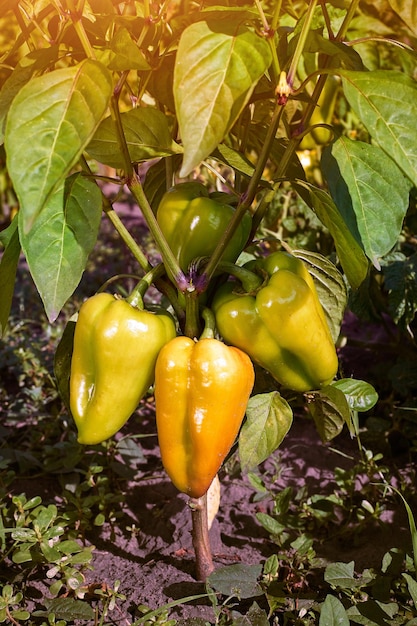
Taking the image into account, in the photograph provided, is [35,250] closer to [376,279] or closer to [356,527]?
[356,527]

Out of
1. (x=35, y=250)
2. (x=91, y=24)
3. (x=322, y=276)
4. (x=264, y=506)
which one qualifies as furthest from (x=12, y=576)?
(x=91, y=24)

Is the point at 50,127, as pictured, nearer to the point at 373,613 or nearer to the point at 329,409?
the point at 329,409

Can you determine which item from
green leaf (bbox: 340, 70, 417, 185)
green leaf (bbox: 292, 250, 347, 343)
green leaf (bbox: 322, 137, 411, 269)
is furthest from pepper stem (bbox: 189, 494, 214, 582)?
green leaf (bbox: 340, 70, 417, 185)

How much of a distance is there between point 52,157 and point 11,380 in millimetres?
1514

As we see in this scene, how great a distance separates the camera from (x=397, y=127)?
0.79 m

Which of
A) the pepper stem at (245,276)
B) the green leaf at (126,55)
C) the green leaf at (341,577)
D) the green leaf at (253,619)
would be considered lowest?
the green leaf at (253,619)

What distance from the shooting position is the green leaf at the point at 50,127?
71 centimetres

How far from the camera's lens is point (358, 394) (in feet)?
3.96

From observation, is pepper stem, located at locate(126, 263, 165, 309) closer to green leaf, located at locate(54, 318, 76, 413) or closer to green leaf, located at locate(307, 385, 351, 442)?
green leaf, located at locate(54, 318, 76, 413)

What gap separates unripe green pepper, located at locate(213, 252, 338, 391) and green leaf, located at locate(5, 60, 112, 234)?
36cm

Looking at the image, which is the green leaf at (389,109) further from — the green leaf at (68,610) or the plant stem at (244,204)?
the green leaf at (68,610)

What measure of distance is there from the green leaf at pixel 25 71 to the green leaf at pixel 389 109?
1.28 feet

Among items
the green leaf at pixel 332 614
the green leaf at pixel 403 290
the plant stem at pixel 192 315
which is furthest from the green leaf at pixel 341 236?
the green leaf at pixel 403 290

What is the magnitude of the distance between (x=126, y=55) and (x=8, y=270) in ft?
1.22
